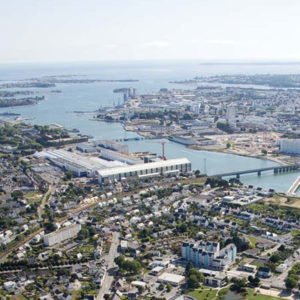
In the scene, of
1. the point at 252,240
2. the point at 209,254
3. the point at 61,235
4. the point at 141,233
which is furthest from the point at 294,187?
the point at 61,235

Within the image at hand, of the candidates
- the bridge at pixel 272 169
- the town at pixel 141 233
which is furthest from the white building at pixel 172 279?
the bridge at pixel 272 169

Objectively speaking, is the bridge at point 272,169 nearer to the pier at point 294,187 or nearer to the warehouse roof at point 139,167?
the pier at point 294,187

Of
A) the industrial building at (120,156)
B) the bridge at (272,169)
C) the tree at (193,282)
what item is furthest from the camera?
the industrial building at (120,156)

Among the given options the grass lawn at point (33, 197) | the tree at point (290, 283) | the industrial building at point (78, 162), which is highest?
the industrial building at point (78, 162)

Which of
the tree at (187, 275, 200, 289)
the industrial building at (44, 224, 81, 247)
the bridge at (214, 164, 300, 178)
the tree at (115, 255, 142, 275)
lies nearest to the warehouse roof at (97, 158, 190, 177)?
the bridge at (214, 164, 300, 178)

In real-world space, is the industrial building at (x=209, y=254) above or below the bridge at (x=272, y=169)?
above

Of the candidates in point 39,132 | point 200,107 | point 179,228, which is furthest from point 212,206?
point 200,107

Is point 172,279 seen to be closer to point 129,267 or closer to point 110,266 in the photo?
point 129,267
